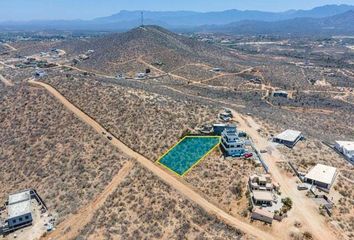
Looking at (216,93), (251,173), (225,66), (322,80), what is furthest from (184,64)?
(251,173)

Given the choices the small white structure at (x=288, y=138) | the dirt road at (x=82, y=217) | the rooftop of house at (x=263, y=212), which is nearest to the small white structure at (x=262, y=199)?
the rooftop of house at (x=263, y=212)

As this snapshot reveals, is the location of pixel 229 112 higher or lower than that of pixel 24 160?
higher

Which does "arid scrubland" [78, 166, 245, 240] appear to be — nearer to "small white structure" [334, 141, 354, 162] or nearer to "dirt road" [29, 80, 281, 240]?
"dirt road" [29, 80, 281, 240]

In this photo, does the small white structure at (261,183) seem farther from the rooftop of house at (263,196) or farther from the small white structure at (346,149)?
the small white structure at (346,149)

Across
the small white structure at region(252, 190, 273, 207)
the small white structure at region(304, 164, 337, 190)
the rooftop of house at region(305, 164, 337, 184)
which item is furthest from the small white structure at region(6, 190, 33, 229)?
the rooftop of house at region(305, 164, 337, 184)

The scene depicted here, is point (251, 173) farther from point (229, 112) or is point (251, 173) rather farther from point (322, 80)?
point (322, 80)

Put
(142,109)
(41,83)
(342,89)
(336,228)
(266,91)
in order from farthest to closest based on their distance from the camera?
(342,89) → (266,91) → (41,83) → (142,109) → (336,228)

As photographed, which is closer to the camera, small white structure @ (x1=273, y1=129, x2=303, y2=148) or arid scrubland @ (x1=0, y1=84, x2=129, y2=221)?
arid scrubland @ (x1=0, y1=84, x2=129, y2=221)
